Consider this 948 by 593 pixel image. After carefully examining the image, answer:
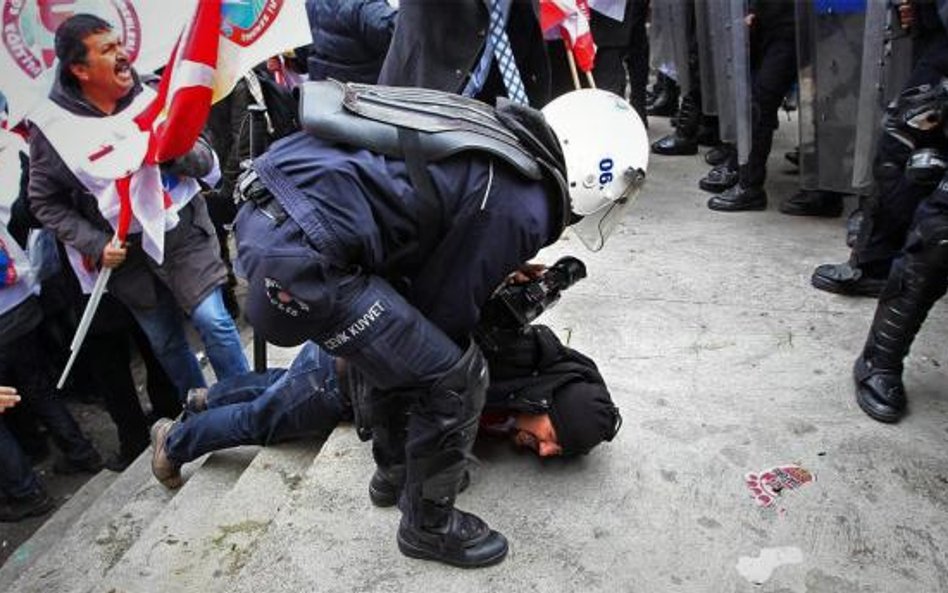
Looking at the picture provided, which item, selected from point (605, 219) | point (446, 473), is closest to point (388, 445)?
point (446, 473)

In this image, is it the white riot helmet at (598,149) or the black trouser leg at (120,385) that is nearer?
the white riot helmet at (598,149)

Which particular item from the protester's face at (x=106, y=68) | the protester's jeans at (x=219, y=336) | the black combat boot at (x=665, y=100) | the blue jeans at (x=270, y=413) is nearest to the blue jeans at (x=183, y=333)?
the protester's jeans at (x=219, y=336)

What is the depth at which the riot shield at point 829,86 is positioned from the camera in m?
3.74

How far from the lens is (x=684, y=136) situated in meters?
5.52

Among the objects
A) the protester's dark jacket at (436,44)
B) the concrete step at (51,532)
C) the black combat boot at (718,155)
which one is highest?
the protester's dark jacket at (436,44)

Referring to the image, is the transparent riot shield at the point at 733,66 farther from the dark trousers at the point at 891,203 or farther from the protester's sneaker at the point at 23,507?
the protester's sneaker at the point at 23,507

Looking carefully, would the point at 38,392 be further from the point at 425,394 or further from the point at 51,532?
the point at 425,394

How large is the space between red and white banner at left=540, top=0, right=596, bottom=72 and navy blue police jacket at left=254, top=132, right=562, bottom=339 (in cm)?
182

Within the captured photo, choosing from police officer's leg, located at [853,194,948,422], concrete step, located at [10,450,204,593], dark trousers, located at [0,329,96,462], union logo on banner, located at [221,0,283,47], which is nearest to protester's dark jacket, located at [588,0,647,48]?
police officer's leg, located at [853,194,948,422]

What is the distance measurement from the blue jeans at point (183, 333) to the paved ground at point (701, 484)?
923 millimetres

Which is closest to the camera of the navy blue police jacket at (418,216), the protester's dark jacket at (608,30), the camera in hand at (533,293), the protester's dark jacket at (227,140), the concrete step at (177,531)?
the navy blue police jacket at (418,216)

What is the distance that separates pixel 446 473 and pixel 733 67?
3.06 m

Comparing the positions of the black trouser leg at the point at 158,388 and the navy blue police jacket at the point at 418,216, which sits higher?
the navy blue police jacket at the point at 418,216

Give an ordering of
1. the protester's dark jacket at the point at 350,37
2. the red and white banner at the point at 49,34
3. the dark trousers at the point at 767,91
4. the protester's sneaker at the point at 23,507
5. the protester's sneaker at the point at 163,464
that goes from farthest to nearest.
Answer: the dark trousers at the point at 767,91
the protester's sneaker at the point at 23,507
the protester's dark jacket at the point at 350,37
the protester's sneaker at the point at 163,464
the red and white banner at the point at 49,34
